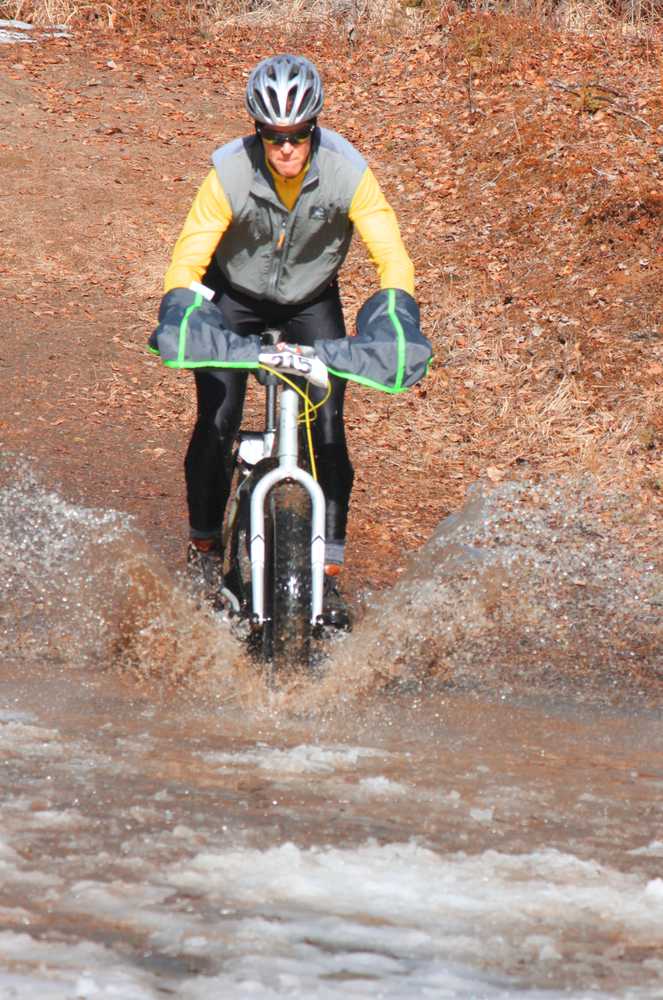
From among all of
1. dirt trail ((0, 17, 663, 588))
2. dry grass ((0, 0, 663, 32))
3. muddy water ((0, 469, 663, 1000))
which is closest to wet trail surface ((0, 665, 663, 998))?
muddy water ((0, 469, 663, 1000))

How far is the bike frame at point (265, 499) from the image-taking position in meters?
5.15

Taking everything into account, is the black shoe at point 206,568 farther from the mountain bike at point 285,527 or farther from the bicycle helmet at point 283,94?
the bicycle helmet at point 283,94

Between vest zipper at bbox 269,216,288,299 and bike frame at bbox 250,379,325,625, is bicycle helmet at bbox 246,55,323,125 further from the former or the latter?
bike frame at bbox 250,379,325,625

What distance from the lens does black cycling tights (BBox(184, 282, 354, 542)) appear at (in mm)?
5781

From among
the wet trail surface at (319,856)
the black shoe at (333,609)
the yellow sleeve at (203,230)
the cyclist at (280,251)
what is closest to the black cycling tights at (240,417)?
the cyclist at (280,251)

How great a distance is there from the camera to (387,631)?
6.27 metres

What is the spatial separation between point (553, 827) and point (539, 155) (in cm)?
1154

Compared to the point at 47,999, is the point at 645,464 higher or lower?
higher

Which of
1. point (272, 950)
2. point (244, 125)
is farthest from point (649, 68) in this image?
point (272, 950)

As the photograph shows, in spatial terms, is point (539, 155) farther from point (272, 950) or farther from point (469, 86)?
point (272, 950)

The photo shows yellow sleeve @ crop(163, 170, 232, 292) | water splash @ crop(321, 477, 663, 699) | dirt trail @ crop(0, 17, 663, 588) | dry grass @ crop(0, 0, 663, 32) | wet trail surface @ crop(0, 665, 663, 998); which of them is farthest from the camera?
dry grass @ crop(0, 0, 663, 32)

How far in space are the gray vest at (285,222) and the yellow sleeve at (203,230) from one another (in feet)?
0.13

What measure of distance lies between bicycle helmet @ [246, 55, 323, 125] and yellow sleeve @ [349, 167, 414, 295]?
0.47 meters

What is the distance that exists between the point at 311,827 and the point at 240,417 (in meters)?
2.59
